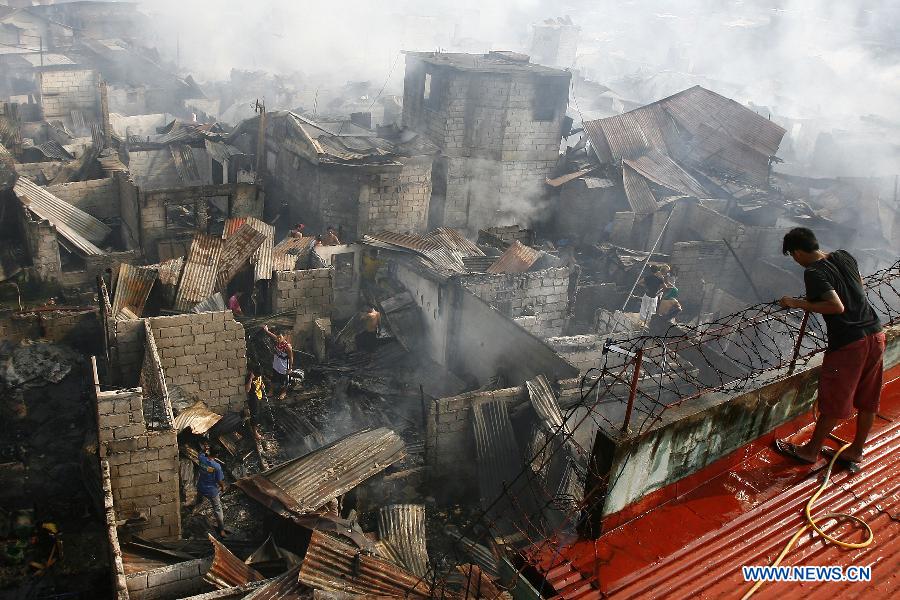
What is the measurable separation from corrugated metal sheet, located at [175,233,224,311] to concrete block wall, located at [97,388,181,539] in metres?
5.50

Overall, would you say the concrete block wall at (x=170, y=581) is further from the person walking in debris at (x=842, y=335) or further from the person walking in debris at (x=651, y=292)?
the person walking in debris at (x=651, y=292)

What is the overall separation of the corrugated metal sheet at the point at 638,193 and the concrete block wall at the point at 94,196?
47.0 ft

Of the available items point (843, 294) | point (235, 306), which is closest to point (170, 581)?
point (843, 294)

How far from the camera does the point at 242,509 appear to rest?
11.2 meters

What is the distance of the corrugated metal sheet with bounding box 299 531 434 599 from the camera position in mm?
8016

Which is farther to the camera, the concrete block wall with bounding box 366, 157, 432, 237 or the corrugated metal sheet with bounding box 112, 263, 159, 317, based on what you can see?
the concrete block wall with bounding box 366, 157, 432, 237

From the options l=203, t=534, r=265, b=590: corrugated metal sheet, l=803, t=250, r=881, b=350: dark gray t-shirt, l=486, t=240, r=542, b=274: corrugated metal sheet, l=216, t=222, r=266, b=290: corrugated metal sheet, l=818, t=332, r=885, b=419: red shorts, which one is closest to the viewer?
l=803, t=250, r=881, b=350: dark gray t-shirt

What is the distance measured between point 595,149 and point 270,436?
1585cm

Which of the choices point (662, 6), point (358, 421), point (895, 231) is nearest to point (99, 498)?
point (358, 421)

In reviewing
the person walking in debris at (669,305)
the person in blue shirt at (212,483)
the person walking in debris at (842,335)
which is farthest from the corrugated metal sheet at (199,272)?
the person walking in debris at (842,335)

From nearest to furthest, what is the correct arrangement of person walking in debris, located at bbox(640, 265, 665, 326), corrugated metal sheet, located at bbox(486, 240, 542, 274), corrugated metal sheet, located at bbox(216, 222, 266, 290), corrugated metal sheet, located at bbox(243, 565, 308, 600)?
corrugated metal sheet, located at bbox(243, 565, 308, 600), corrugated metal sheet, located at bbox(486, 240, 542, 274), person walking in debris, located at bbox(640, 265, 665, 326), corrugated metal sheet, located at bbox(216, 222, 266, 290)

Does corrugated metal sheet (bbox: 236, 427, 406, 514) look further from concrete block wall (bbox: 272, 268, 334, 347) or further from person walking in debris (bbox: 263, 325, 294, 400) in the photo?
concrete block wall (bbox: 272, 268, 334, 347)

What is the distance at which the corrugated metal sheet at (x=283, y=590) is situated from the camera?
7657 mm

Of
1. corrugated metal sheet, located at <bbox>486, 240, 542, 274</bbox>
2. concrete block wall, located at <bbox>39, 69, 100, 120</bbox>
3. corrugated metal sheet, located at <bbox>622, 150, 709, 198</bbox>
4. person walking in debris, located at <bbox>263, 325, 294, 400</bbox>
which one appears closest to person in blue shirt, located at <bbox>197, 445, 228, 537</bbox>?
person walking in debris, located at <bbox>263, 325, 294, 400</bbox>
